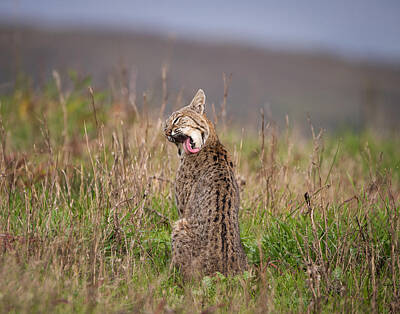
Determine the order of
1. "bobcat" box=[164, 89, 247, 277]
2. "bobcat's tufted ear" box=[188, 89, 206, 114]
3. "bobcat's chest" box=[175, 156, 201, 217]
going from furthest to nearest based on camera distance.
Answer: "bobcat's tufted ear" box=[188, 89, 206, 114] < "bobcat's chest" box=[175, 156, 201, 217] < "bobcat" box=[164, 89, 247, 277]

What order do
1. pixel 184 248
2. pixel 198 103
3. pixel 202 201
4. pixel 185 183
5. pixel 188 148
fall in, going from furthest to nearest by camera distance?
pixel 198 103 < pixel 188 148 < pixel 185 183 < pixel 202 201 < pixel 184 248

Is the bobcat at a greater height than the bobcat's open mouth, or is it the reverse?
the bobcat's open mouth

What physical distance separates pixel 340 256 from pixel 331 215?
35.2 inches

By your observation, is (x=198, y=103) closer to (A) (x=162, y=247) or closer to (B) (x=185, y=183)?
(B) (x=185, y=183)

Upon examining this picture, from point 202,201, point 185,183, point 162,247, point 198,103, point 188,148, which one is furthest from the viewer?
point 198,103

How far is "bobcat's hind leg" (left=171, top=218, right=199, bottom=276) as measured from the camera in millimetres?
4652

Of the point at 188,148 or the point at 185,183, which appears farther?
the point at 188,148

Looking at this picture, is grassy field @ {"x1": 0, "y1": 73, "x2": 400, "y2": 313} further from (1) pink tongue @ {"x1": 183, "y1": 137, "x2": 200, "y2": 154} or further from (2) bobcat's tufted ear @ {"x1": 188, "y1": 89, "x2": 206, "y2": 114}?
(2) bobcat's tufted ear @ {"x1": 188, "y1": 89, "x2": 206, "y2": 114}

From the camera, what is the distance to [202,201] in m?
4.93

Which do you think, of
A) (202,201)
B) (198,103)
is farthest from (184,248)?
(198,103)

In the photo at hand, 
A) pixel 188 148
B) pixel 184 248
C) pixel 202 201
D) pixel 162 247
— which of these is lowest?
pixel 162 247

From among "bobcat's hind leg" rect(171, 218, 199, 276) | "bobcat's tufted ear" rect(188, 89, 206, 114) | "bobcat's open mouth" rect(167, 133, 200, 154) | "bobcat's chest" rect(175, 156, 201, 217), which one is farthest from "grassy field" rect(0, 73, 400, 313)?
"bobcat's tufted ear" rect(188, 89, 206, 114)

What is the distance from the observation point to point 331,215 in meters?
5.55

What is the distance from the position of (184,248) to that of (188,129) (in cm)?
139
